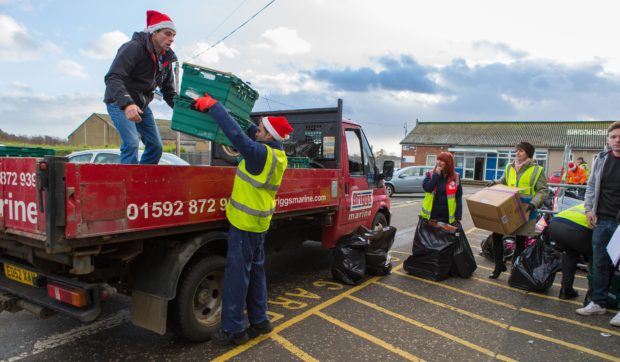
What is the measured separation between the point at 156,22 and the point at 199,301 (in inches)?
93.3

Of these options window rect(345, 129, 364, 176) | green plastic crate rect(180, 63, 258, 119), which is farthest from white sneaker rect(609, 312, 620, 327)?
green plastic crate rect(180, 63, 258, 119)

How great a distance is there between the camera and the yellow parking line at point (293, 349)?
9.98ft

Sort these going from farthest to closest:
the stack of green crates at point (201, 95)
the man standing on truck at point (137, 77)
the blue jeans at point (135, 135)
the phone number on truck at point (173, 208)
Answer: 1. the stack of green crates at point (201, 95)
2. the blue jeans at point (135, 135)
3. the man standing on truck at point (137, 77)
4. the phone number on truck at point (173, 208)

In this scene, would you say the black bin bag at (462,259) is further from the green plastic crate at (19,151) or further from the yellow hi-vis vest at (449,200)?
the green plastic crate at (19,151)

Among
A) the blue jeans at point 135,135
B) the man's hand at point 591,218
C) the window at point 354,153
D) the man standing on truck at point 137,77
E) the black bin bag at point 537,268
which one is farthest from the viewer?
the window at point 354,153

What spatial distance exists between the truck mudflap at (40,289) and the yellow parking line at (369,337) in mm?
2046

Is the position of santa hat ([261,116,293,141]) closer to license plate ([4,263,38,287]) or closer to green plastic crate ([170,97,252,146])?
green plastic crate ([170,97,252,146])

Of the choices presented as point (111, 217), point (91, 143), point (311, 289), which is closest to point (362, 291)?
point (311, 289)

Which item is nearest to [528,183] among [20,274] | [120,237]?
[120,237]

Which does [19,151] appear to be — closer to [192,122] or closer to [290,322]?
[192,122]

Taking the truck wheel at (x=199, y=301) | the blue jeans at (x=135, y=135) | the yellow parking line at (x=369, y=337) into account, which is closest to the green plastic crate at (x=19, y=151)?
the blue jeans at (x=135, y=135)

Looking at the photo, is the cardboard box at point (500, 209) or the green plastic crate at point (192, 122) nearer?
the green plastic crate at point (192, 122)

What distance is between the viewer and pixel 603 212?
394 cm

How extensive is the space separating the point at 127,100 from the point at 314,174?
2.01 m
